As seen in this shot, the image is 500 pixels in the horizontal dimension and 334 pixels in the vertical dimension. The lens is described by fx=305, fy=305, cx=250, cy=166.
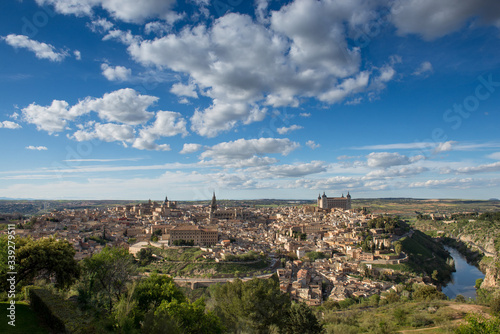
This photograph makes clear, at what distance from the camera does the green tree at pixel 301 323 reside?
12883 mm

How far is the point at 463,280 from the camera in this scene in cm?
4303

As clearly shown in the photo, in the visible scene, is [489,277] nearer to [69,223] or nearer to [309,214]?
[309,214]

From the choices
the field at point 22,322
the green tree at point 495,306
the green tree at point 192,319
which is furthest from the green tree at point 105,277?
the green tree at point 495,306

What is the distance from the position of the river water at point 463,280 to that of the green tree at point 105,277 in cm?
3615

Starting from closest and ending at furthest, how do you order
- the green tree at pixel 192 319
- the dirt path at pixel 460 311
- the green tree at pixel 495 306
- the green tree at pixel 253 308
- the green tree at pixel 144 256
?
the green tree at pixel 192 319 < the green tree at pixel 253 308 < the dirt path at pixel 460 311 < the green tree at pixel 495 306 < the green tree at pixel 144 256

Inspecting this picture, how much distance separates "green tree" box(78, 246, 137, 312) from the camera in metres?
14.0

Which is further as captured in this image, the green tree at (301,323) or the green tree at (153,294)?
the green tree at (153,294)

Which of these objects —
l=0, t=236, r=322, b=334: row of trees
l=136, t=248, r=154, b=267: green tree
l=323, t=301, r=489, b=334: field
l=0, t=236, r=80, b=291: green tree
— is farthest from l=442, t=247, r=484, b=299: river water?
l=0, t=236, r=80, b=291: green tree

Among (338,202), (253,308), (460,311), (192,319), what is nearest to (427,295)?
(460,311)

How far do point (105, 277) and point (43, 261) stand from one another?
2804 mm

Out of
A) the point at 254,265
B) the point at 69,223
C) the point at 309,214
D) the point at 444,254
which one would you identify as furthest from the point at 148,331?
the point at 309,214

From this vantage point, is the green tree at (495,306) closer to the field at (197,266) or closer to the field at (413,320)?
the field at (413,320)

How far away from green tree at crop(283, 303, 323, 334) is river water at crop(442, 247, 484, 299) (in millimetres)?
30331

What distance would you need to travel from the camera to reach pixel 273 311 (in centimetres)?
1393
